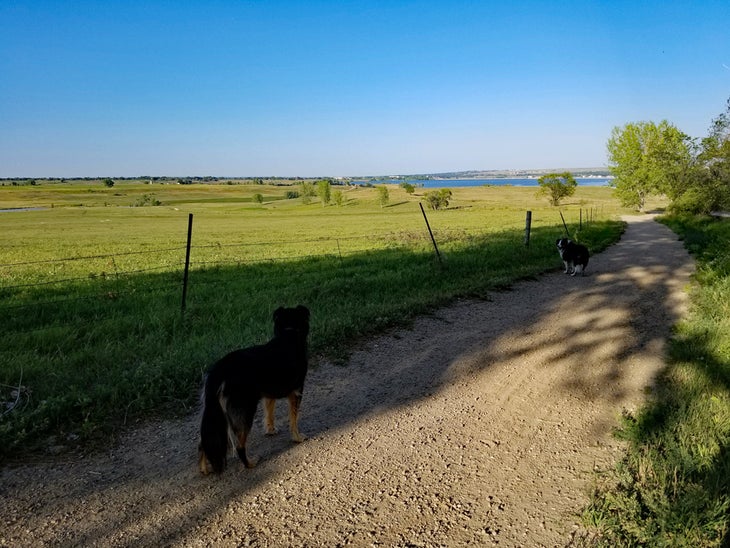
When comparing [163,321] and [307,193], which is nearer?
[163,321]

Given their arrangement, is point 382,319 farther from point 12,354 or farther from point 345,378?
point 12,354

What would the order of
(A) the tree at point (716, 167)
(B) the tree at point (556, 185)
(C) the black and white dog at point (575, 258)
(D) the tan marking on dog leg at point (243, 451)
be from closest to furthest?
1. (D) the tan marking on dog leg at point (243, 451)
2. (C) the black and white dog at point (575, 258)
3. (A) the tree at point (716, 167)
4. (B) the tree at point (556, 185)

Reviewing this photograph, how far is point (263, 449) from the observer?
4102 mm

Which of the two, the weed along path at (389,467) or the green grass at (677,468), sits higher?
the green grass at (677,468)

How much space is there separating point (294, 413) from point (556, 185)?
81749mm

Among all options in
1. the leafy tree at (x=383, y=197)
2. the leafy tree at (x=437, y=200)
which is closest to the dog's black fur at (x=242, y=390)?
the leafy tree at (x=437, y=200)

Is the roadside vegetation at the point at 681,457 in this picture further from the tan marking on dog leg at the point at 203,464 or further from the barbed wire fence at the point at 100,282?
the barbed wire fence at the point at 100,282

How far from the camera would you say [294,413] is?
13.6 feet

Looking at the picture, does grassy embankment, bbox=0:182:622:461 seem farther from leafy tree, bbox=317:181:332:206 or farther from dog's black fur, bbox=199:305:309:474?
leafy tree, bbox=317:181:332:206

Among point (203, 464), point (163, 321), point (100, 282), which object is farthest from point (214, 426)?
point (100, 282)

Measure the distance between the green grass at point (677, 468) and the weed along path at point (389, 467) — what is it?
219 millimetres

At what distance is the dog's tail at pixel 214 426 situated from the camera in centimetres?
342

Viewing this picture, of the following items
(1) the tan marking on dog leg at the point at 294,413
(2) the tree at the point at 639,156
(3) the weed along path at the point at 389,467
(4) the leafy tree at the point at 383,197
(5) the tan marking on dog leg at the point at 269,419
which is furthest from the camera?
Answer: (4) the leafy tree at the point at 383,197

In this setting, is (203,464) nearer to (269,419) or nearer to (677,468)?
(269,419)
